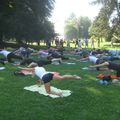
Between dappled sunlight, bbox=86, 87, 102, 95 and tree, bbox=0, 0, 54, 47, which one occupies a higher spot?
tree, bbox=0, 0, 54, 47

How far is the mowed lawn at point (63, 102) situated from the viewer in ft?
31.3

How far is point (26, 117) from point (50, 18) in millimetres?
37077

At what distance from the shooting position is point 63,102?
1097cm

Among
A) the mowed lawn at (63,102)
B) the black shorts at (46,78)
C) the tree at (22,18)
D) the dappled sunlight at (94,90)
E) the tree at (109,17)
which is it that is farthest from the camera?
the tree at (109,17)

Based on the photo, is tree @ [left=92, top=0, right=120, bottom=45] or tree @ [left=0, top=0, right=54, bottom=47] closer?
tree @ [left=0, top=0, right=54, bottom=47]

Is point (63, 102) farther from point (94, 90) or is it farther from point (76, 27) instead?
point (76, 27)

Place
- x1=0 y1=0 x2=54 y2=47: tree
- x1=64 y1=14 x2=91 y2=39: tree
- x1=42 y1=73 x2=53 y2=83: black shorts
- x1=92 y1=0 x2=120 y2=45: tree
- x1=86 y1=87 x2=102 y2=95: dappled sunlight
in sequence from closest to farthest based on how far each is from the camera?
1. x1=42 y1=73 x2=53 y2=83: black shorts
2. x1=86 y1=87 x2=102 y2=95: dappled sunlight
3. x1=0 y1=0 x2=54 y2=47: tree
4. x1=92 y1=0 x2=120 y2=45: tree
5. x1=64 y1=14 x2=91 y2=39: tree

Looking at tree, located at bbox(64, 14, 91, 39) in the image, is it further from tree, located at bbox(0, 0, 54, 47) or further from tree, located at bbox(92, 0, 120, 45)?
tree, located at bbox(0, 0, 54, 47)

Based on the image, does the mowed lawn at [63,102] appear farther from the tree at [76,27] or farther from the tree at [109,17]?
the tree at [76,27]

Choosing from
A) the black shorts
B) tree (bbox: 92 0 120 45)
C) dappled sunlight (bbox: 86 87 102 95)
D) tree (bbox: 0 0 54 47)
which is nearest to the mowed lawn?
dappled sunlight (bbox: 86 87 102 95)

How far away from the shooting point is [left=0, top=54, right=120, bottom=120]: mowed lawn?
9555mm

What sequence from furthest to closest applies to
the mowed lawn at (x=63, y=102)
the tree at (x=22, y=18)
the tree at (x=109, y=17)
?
1. the tree at (x=109, y=17)
2. the tree at (x=22, y=18)
3. the mowed lawn at (x=63, y=102)

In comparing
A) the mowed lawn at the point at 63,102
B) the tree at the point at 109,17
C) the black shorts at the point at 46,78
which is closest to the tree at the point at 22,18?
the tree at the point at 109,17

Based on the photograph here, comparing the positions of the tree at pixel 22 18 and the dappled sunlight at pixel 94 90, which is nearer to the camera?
the dappled sunlight at pixel 94 90
